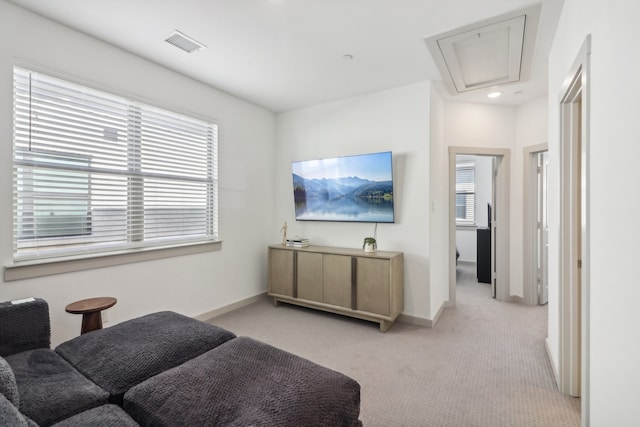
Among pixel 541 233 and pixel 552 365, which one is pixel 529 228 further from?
pixel 552 365

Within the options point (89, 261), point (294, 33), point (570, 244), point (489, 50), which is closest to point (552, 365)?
point (570, 244)

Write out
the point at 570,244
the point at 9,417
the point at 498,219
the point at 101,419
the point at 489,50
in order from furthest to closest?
the point at 498,219
the point at 489,50
the point at 570,244
the point at 101,419
the point at 9,417

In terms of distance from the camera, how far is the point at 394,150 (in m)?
3.59

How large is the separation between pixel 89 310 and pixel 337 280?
7.40ft

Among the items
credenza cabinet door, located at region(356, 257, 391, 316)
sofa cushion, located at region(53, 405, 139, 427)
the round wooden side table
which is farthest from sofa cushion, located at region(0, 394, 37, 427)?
credenza cabinet door, located at region(356, 257, 391, 316)

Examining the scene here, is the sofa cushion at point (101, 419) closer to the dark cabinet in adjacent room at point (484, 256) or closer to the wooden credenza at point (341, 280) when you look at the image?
the wooden credenza at point (341, 280)

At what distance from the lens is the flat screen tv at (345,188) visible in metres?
3.55

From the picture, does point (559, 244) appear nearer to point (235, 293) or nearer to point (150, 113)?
point (235, 293)

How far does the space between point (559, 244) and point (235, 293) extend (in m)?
3.34

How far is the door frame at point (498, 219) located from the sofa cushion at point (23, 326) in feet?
13.2
